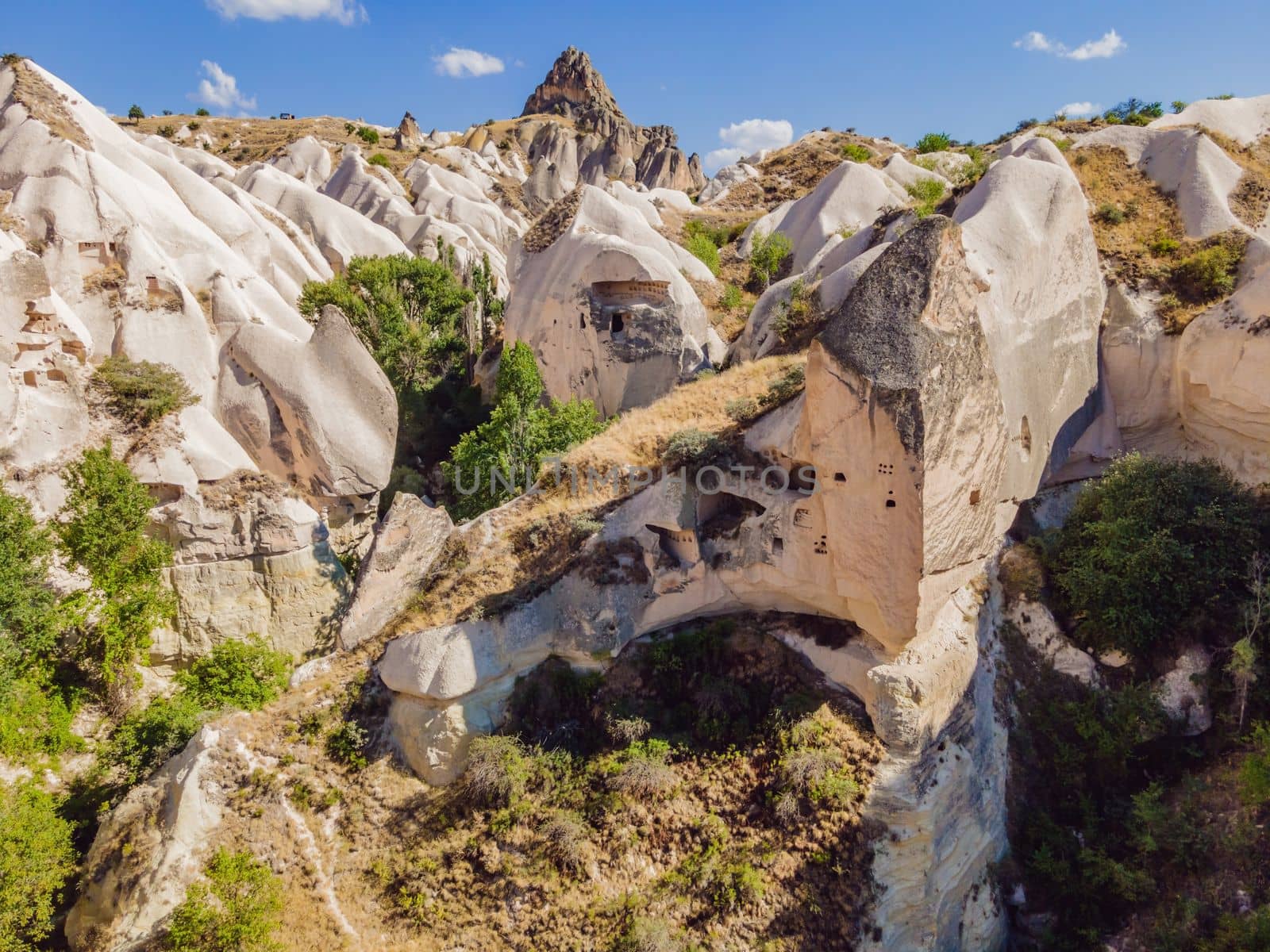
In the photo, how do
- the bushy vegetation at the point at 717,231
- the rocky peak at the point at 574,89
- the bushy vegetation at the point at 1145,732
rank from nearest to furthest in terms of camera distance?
the bushy vegetation at the point at 1145,732 → the bushy vegetation at the point at 717,231 → the rocky peak at the point at 574,89

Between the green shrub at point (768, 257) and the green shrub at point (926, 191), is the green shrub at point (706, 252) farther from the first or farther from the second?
the green shrub at point (926, 191)

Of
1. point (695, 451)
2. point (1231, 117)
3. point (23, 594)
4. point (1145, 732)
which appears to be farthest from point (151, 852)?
point (1231, 117)

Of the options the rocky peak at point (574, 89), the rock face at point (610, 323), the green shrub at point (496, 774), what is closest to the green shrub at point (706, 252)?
the rock face at point (610, 323)

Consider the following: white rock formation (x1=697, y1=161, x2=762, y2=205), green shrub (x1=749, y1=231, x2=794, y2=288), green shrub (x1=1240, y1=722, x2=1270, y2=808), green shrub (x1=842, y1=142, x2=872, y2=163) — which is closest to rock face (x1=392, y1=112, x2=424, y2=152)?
white rock formation (x1=697, y1=161, x2=762, y2=205)

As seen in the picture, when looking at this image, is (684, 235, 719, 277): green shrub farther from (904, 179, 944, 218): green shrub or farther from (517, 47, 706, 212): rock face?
(517, 47, 706, 212): rock face

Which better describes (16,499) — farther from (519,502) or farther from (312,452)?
(519,502)

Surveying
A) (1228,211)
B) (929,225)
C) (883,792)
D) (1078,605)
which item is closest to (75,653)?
(883,792)

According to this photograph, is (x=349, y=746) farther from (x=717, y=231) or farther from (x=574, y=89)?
(x=574, y=89)
